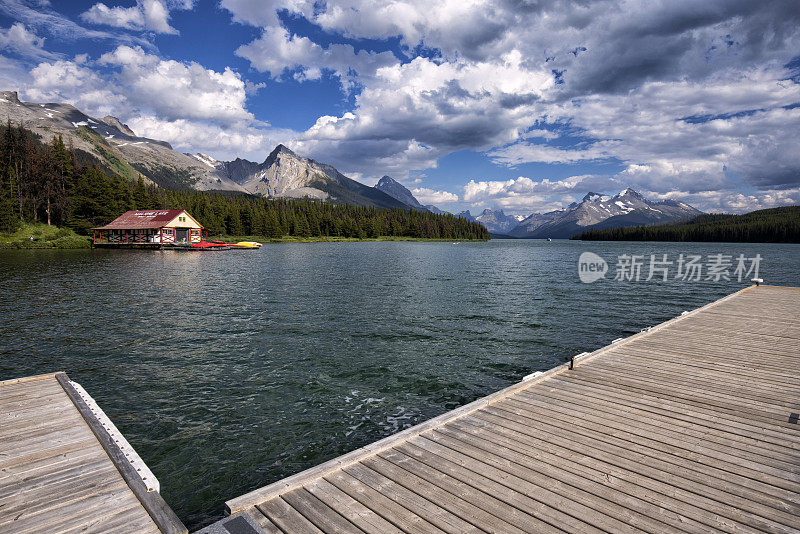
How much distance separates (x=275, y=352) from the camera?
1852 cm

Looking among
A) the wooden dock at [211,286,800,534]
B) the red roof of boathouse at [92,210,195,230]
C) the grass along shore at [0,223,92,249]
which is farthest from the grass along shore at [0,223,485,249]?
the wooden dock at [211,286,800,534]

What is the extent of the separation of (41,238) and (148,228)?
2105cm

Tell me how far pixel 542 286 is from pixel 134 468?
132 ft

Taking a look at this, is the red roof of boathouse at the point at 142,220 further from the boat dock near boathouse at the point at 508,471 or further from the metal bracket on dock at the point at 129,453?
the metal bracket on dock at the point at 129,453

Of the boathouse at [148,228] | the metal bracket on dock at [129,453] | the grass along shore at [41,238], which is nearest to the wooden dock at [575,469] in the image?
the metal bracket on dock at [129,453]

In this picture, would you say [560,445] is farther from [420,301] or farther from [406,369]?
[420,301]

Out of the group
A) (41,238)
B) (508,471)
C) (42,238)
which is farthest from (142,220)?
(508,471)

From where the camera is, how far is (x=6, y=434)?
8102 millimetres

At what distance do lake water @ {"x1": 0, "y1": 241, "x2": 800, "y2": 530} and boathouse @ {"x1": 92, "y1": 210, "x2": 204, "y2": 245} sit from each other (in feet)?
225

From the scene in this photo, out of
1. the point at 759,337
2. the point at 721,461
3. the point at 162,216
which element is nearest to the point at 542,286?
the point at 759,337

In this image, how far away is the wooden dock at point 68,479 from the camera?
17.7 feet

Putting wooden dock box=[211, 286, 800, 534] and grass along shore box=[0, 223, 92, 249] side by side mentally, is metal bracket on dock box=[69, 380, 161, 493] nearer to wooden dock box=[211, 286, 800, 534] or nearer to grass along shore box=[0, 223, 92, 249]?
wooden dock box=[211, 286, 800, 534]

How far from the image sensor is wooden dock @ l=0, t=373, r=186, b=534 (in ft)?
17.7

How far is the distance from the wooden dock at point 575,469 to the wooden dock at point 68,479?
1.48 metres
